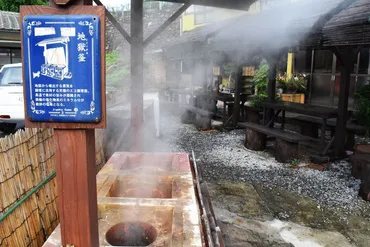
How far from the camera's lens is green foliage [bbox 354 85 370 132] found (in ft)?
22.0

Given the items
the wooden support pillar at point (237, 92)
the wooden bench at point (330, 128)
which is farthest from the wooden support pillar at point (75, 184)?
the wooden support pillar at point (237, 92)

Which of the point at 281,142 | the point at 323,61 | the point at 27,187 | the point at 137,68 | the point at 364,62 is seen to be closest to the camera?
the point at 27,187

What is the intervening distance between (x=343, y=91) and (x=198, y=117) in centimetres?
484

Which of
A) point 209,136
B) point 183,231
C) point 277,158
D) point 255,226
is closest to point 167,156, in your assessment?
point 255,226

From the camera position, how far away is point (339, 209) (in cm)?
439

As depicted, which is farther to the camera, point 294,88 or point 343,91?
point 294,88

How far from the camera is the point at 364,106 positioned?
675 cm

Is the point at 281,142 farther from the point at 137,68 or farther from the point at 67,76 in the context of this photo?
the point at 67,76

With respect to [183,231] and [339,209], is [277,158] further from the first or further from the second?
[183,231]

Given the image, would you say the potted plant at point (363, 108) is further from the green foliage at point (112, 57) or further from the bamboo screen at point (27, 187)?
the green foliage at point (112, 57)

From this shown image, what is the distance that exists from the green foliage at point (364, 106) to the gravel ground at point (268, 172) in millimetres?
1223

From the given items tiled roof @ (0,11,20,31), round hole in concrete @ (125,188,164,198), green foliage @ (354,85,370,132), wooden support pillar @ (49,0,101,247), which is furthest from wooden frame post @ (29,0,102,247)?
tiled roof @ (0,11,20,31)

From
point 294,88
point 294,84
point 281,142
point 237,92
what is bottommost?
point 281,142

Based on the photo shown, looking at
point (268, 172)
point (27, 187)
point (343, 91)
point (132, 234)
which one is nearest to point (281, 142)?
point (268, 172)
